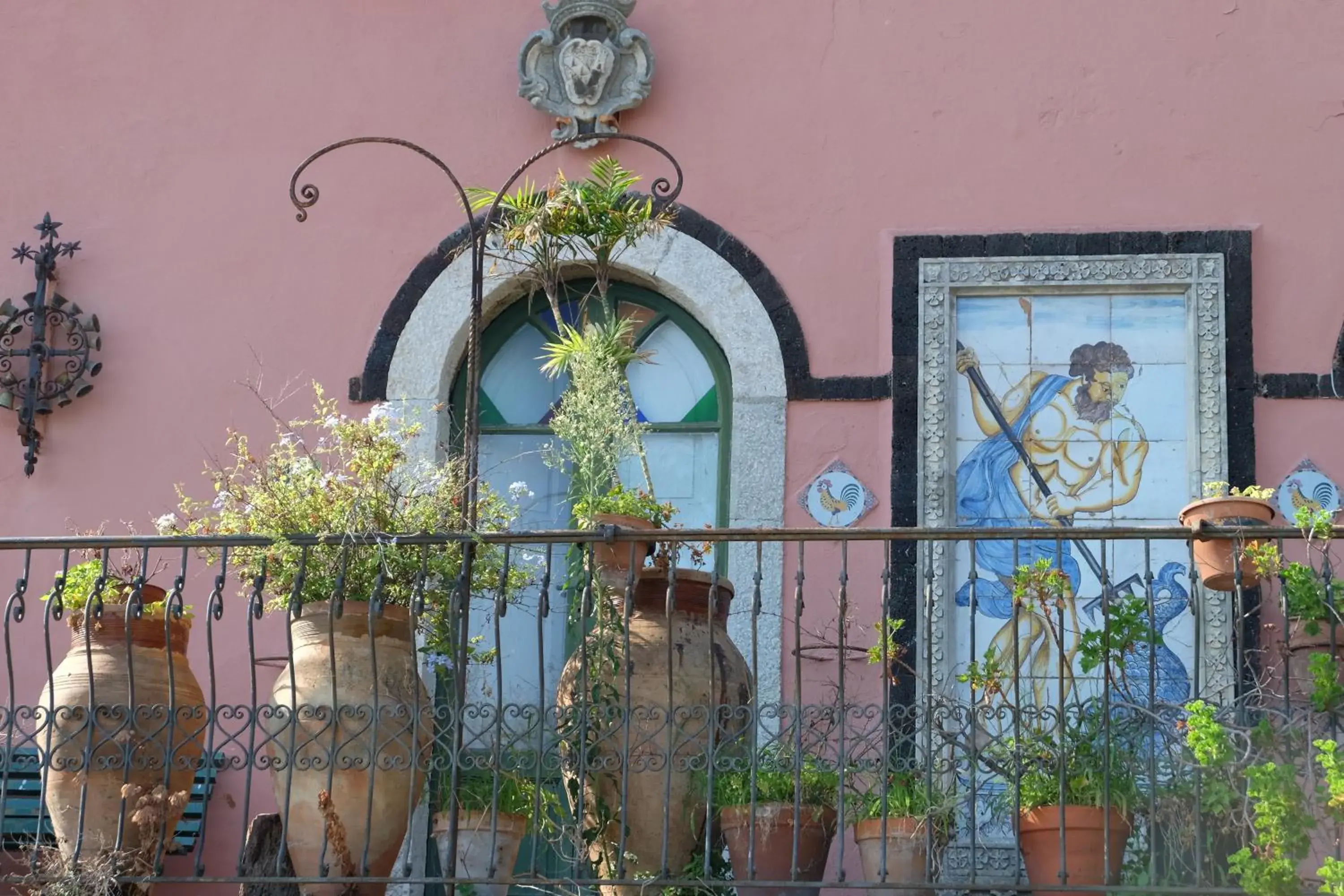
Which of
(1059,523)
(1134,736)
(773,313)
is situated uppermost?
(773,313)

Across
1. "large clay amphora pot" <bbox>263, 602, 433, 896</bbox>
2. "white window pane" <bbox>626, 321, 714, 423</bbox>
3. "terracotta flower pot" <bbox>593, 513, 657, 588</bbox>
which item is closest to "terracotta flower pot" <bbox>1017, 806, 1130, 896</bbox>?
"terracotta flower pot" <bbox>593, 513, 657, 588</bbox>

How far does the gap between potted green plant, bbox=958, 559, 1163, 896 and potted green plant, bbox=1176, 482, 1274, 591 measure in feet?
0.88

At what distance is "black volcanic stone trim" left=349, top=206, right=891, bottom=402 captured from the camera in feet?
28.8

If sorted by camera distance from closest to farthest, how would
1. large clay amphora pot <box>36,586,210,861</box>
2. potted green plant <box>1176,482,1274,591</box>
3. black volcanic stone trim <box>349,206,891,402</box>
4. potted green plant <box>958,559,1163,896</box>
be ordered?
potted green plant <box>958,559,1163,896</box>
potted green plant <box>1176,482,1274,591</box>
large clay amphora pot <box>36,586,210,861</box>
black volcanic stone trim <box>349,206,891,402</box>

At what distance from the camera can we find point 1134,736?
716cm

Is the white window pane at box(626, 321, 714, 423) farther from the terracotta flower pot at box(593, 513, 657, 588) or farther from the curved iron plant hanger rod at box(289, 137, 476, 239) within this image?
the terracotta flower pot at box(593, 513, 657, 588)

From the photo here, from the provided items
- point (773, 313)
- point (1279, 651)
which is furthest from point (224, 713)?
point (1279, 651)

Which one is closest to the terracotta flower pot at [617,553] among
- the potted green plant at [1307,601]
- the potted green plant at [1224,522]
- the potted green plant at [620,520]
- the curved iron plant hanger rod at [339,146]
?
the potted green plant at [620,520]

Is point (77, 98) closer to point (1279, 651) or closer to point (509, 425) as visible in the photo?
point (509, 425)

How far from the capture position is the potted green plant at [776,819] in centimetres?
705

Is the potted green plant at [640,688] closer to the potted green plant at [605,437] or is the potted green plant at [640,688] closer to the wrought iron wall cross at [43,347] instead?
the potted green plant at [605,437]

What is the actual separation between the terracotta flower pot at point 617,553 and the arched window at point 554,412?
48.9 inches

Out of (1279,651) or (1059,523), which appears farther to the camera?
(1059,523)

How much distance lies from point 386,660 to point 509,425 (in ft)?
6.26
